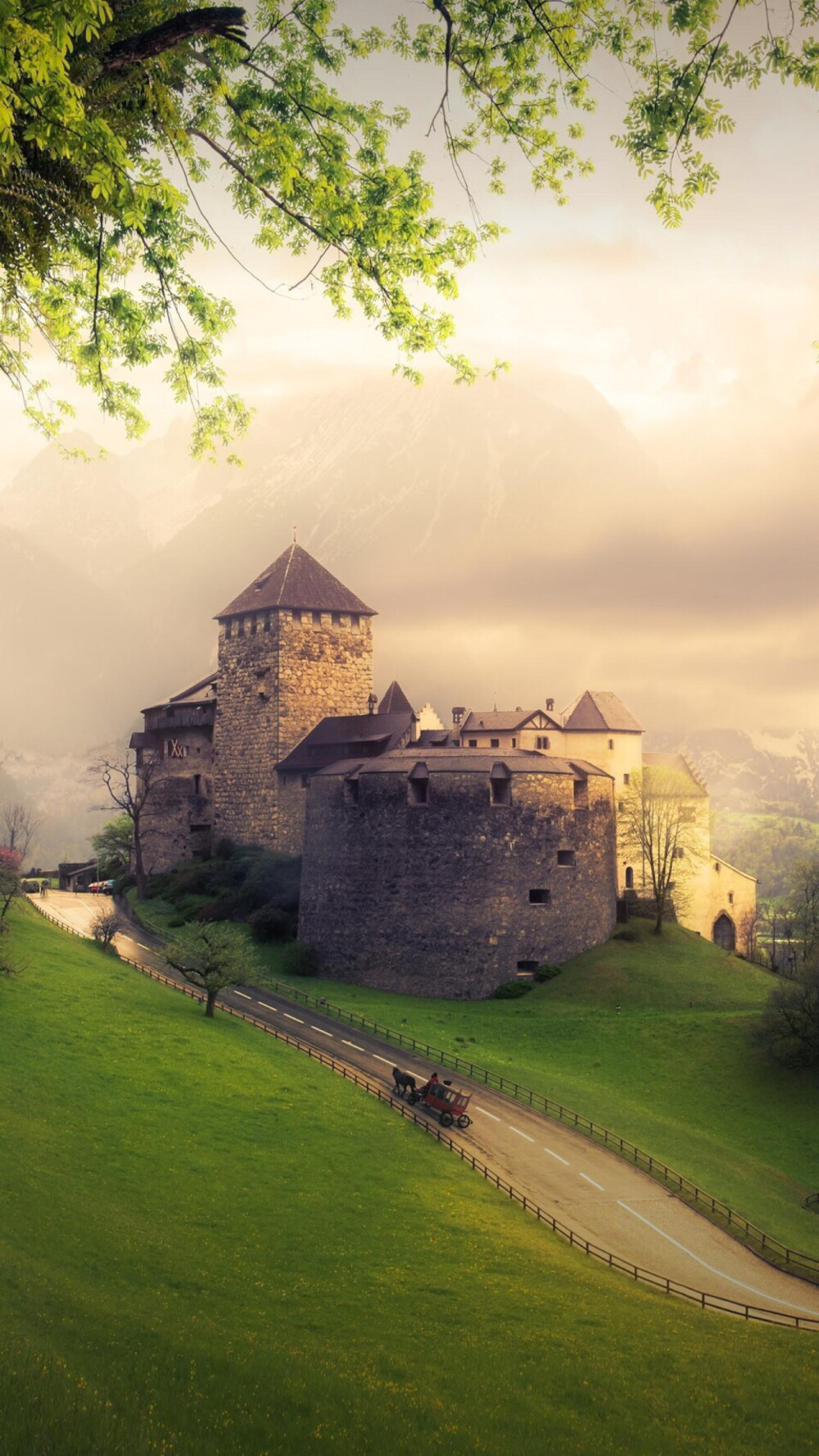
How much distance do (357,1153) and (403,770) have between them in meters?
28.6

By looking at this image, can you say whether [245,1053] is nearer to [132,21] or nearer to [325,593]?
[132,21]

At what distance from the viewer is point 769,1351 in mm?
18547

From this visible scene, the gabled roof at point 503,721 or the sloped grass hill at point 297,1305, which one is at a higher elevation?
the gabled roof at point 503,721

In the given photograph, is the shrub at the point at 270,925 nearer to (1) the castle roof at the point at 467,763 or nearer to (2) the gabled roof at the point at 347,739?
(1) the castle roof at the point at 467,763

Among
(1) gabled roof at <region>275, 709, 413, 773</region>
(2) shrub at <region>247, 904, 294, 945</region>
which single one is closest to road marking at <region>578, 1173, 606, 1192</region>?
(2) shrub at <region>247, 904, 294, 945</region>

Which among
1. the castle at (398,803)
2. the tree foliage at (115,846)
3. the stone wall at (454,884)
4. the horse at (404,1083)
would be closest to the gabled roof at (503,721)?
the castle at (398,803)

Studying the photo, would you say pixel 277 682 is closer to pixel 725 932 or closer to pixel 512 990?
pixel 512 990

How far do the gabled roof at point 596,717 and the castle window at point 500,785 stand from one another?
50.6ft

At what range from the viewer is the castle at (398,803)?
5462 centimetres

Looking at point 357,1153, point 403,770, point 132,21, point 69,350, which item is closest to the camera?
point 132,21

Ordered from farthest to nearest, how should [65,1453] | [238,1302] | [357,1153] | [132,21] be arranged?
[357,1153], [238,1302], [65,1453], [132,21]

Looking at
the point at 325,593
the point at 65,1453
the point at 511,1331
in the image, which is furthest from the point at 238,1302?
the point at 325,593

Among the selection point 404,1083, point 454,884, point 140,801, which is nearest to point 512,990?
point 454,884

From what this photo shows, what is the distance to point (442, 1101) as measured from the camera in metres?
33.5
